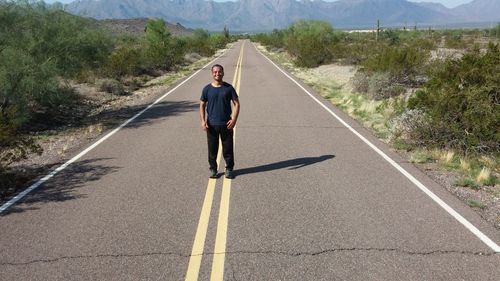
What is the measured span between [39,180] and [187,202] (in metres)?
3.00

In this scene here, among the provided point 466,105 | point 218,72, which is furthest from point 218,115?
point 466,105

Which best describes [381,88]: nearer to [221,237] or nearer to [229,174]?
[229,174]

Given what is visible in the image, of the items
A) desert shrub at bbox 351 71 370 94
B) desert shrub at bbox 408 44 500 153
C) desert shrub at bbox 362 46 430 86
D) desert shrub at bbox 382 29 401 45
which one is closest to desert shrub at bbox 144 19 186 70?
desert shrub at bbox 351 71 370 94

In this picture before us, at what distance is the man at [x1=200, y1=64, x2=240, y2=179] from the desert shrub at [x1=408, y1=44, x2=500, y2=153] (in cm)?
462

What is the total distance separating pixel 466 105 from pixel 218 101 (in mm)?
5494

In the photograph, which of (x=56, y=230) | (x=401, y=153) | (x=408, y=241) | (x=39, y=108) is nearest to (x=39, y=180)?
(x=56, y=230)

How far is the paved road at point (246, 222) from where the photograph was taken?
4.72 metres

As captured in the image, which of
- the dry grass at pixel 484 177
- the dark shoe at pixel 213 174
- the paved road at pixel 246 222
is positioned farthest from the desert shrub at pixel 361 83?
the dark shoe at pixel 213 174

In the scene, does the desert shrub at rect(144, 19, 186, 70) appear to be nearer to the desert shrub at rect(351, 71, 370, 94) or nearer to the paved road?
the desert shrub at rect(351, 71, 370, 94)

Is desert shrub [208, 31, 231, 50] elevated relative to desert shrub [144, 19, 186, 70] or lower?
elevated

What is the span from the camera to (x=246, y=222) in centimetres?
584

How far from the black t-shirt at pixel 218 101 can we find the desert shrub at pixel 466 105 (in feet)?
15.5

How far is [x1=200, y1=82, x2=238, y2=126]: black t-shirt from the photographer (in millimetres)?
7469

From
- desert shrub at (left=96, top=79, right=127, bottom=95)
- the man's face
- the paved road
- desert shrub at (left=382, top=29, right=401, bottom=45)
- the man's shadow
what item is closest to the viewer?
the paved road
